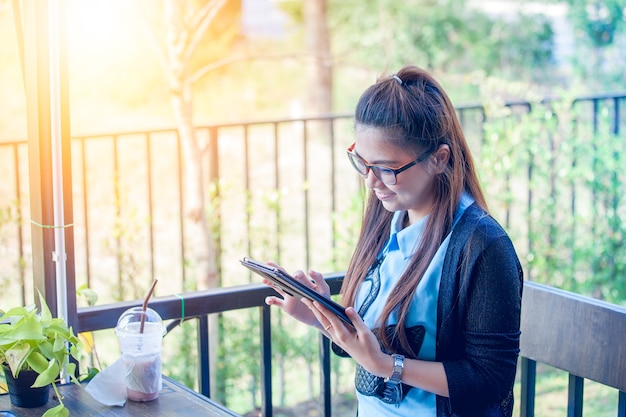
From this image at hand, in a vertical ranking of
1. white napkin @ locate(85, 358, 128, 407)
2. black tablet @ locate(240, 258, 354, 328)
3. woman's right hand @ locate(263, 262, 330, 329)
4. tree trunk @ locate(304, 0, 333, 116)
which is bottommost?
white napkin @ locate(85, 358, 128, 407)

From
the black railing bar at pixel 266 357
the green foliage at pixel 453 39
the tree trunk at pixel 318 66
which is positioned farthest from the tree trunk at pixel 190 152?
the green foliage at pixel 453 39

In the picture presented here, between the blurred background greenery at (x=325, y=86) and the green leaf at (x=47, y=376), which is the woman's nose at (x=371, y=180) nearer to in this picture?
the blurred background greenery at (x=325, y=86)

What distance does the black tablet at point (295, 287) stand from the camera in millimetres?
1438

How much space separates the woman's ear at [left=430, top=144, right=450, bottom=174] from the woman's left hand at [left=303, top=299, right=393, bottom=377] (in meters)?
0.35

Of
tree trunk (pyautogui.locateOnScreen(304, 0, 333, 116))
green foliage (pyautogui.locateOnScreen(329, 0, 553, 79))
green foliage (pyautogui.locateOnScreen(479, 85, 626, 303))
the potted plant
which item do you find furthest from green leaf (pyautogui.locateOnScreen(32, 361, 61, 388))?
green foliage (pyautogui.locateOnScreen(329, 0, 553, 79))

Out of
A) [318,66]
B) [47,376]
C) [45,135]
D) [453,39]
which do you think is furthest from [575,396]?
[453,39]

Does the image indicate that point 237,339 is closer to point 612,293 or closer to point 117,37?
point 612,293

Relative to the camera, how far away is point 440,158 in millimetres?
1600

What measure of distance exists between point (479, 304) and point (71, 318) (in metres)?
0.87

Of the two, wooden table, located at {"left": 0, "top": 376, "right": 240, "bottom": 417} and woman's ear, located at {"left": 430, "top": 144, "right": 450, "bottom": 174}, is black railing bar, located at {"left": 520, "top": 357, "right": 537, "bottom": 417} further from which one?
wooden table, located at {"left": 0, "top": 376, "right": 240, "bottom": 417}

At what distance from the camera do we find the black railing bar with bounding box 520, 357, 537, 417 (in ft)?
6.13

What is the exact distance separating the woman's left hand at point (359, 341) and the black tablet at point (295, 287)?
0.03 ft

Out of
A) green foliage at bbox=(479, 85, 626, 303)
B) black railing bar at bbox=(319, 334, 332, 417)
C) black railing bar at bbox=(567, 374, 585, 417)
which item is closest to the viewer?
black railing bar at bbox=(567, 374, 585, 417)

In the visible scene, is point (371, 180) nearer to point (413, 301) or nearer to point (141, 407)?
point (413, 301)
